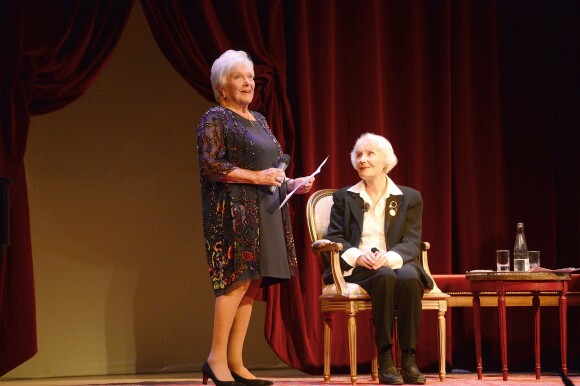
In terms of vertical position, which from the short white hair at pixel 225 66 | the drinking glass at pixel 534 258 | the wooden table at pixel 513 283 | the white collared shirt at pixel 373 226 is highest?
the short white hair at pixel 225 66

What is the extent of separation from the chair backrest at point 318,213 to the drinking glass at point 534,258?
3.90ft

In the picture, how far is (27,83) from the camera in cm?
462

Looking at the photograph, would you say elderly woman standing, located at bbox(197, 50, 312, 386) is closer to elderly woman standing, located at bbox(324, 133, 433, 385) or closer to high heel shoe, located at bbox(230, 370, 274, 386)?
high heel shoe, located at bbox(230, 370, 274, 386)

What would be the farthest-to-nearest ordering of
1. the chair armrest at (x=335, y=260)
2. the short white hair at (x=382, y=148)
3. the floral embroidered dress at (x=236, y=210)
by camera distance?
the short white hair at (x=382, y=148), the chair armrest at (x=335, y=260), the floral embroidered dress at (x=236, y=210)

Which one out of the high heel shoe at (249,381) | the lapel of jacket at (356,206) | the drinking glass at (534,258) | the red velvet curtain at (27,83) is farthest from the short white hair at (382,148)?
Result: the red velvet curtain at (27,83)

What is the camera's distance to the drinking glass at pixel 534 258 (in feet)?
15.5

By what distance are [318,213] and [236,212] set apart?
1.05 meters

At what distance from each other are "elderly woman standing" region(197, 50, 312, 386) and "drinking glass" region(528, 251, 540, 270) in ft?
5.12

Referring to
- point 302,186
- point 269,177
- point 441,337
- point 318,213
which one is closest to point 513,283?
point 441,337

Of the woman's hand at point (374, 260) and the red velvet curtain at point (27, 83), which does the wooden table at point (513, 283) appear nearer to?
the woman's hand at point (374, 260)

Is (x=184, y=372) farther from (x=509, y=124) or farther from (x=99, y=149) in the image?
(x=509, y=124)

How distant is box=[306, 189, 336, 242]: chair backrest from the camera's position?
185 inches

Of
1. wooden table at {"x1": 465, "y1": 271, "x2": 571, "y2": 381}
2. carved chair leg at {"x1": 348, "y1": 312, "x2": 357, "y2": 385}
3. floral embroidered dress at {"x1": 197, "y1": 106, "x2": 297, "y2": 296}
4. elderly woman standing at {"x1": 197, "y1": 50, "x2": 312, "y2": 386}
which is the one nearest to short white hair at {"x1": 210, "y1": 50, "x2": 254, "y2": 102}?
elderly woman standing at {"x1": 197, "y1": 50, "x2": 312, "y2": 386}

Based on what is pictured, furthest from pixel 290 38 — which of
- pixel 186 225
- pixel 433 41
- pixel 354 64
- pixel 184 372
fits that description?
pixel 184 372
